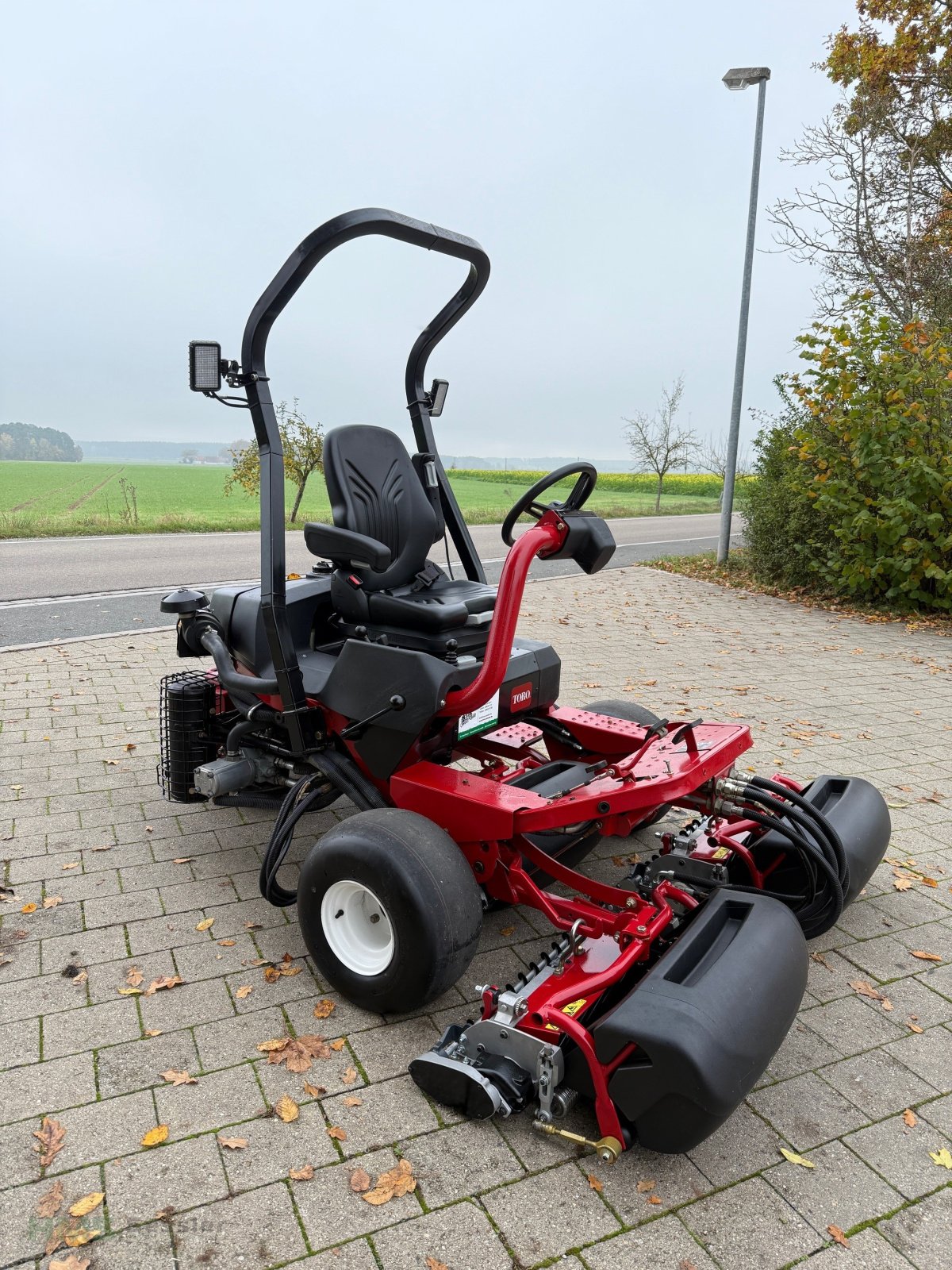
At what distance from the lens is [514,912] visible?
3598 millimetres

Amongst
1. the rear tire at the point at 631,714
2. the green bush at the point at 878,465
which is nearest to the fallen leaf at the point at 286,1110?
the rear tire at the point at 631,714

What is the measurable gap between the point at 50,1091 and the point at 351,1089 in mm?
798

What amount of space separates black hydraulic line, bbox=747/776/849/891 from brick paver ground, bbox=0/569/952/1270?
445 millimetres

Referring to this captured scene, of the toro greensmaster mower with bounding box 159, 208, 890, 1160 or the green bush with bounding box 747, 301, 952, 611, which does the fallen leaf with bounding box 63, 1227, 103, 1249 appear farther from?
the green bush with bounding box 747, 301, 952, 611

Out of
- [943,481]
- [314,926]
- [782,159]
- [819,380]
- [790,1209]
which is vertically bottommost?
[790,1209]

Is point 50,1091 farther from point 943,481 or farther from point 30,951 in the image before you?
point 943,481

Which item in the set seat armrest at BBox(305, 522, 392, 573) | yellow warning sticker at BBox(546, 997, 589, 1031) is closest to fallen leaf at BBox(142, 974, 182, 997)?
yellow warning sticker at BBox(546, 997, 589, 1031)

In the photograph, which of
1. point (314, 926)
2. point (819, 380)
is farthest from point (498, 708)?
point (819, 380)

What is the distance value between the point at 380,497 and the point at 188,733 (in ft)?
4.30

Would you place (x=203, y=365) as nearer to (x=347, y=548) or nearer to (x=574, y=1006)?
(x=347, y=548)

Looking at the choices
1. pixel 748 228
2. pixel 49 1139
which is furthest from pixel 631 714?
pixel 748 228

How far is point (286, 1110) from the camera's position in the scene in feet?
8.18

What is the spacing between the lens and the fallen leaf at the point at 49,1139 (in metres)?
2.31

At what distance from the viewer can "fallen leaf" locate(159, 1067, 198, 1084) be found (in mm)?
2600
